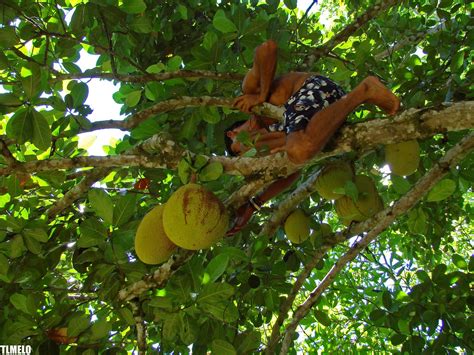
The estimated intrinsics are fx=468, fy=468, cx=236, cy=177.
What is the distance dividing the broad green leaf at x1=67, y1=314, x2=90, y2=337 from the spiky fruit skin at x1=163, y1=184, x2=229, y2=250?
1.48 feet

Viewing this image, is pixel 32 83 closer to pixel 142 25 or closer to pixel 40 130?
pixel 40 130

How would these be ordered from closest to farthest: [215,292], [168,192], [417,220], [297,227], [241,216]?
[215,292]
[241,216]
[417,220]
[297,227]
[168,192]

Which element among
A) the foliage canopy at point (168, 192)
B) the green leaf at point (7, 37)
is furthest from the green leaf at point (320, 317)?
the green leaf at point (7, 37)

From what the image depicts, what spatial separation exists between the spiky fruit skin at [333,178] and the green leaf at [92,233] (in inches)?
38.5

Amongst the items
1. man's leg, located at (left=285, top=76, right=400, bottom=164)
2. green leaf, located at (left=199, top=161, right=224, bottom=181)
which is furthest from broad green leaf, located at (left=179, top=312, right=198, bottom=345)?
man's leg, located at (left=285, top=76, right=400, bottom=164)

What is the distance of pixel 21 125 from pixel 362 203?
141 cm

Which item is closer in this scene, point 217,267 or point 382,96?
point 217,267

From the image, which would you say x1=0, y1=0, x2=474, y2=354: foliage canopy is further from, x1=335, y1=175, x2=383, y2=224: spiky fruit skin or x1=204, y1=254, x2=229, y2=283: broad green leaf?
x1=335, y1=175, x2=383, y2=224: spiky fruit skin

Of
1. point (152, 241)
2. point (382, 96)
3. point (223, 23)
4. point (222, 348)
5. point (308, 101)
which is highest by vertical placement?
point (223, 23)

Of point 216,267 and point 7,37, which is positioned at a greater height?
point 7,37

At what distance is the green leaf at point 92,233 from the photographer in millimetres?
1601

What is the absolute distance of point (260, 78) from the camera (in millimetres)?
2016

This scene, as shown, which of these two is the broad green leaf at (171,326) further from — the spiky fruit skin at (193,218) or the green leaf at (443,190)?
the green leaf at (443,190)

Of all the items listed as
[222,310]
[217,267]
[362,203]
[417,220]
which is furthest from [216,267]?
[417,220]
